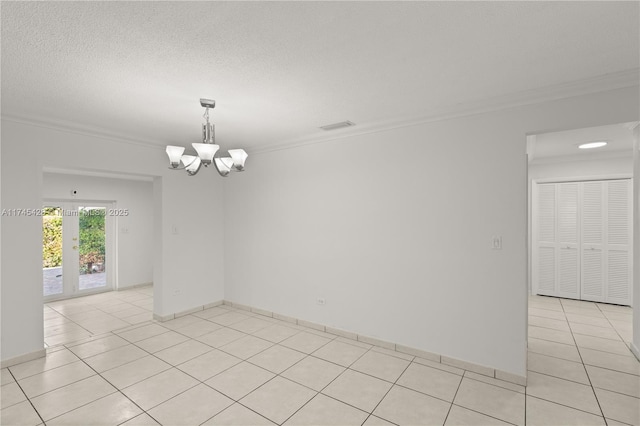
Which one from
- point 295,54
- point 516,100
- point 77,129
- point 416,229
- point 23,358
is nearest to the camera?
point 295,54

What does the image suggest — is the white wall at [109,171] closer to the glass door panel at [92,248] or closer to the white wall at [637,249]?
the glass door panel at [92,248]

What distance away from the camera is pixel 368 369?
3092 millimetres

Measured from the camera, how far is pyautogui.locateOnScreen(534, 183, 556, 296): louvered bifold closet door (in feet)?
18.9

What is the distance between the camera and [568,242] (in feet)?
18.4

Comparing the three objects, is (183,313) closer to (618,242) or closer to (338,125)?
(338,125)

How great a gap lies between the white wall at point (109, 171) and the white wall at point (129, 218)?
2.60m

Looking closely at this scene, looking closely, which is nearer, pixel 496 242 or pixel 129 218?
pixel 496 242

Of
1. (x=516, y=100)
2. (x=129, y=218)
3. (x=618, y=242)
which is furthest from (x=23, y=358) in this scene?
(x=618, y=242)

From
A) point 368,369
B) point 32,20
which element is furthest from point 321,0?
point 368,369

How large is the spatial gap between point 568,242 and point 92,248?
9.13 m

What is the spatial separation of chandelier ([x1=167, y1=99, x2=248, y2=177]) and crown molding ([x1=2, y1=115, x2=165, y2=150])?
1.59 m

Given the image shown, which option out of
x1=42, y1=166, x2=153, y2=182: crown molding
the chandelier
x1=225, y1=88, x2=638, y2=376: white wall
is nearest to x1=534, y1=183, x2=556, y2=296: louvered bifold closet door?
x1=225, y1=88, x2=638, y2=376: white wall

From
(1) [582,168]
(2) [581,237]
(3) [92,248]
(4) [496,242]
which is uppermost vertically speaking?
(1) [582,168]

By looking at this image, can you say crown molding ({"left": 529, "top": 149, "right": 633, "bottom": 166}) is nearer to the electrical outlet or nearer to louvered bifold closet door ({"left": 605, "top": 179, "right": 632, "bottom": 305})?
louvered bifold closet door ({"left": 605, "top": 179, "right": 632, "bottom": 305})
